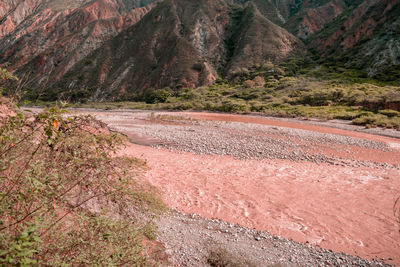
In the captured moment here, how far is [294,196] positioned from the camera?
24.3ft

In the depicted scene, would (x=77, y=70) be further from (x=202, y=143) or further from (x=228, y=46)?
(x=202, y=143)

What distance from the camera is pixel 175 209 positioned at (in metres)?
6.26

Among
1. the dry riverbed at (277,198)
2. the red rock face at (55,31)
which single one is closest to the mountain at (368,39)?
the dry riverbed at (277,198)

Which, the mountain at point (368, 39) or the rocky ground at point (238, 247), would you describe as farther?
the mountain at point (368, 39)

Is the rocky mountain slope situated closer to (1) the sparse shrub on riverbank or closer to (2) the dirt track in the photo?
(2) the dirt track

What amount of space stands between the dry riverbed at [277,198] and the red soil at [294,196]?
0.11 ft

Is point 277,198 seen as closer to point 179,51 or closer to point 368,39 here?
point 179,51

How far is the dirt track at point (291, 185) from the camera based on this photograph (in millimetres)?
5668

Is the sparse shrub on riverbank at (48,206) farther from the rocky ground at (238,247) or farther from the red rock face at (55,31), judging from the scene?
the red rock face at (55,31)

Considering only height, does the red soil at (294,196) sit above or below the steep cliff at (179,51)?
below

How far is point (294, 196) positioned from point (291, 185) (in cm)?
84

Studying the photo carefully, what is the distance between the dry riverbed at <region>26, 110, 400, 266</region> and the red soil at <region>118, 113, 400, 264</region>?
3 centimetres

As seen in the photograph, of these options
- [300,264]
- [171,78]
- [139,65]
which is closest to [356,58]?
[171,78]

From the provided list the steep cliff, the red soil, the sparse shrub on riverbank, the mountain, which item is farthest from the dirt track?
the mountain
